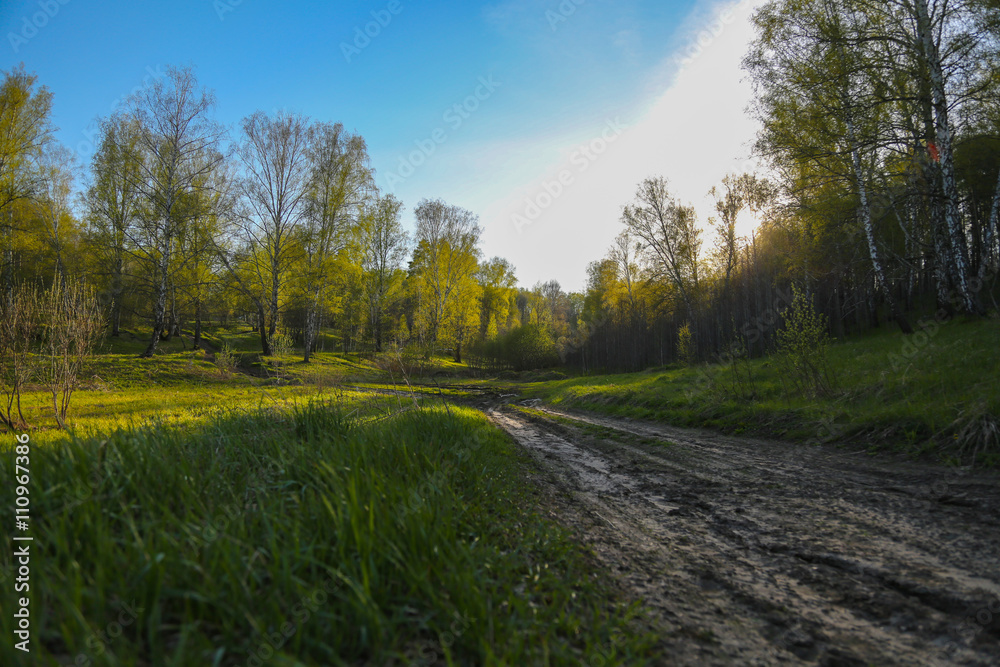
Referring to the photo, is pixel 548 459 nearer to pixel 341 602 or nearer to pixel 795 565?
pixel 795 565

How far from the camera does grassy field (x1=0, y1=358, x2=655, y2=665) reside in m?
1.35

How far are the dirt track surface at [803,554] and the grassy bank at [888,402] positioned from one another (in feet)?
2.30

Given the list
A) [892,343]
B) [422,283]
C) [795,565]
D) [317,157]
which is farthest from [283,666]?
[422,283]

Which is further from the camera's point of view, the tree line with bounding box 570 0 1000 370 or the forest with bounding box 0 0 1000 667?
the tree line with bounding box 570 0 1000 370

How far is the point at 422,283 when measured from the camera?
37438 millimetres

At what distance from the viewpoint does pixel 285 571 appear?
1560mm

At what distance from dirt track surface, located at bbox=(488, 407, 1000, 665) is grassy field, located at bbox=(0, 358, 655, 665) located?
38cm

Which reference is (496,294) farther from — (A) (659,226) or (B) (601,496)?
(B) (601,496)

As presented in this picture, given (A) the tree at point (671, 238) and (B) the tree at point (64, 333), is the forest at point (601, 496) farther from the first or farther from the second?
(A) the tree at point (671, 238)

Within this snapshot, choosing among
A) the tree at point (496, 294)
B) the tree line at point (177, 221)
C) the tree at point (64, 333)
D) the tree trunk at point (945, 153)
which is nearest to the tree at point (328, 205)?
the tree line at point (177, 221)

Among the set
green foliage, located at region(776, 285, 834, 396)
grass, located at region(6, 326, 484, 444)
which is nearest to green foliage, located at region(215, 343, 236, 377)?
grass, located at region(6, 326, 484, 444)

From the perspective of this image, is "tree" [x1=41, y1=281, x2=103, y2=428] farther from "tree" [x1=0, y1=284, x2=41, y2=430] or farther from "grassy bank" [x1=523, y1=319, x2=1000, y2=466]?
"grassy bank" [x1=523, y1=319, x2=1000, y2=466]

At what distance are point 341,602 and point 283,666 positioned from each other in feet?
1.40

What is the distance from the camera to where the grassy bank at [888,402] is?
15.0 feet
